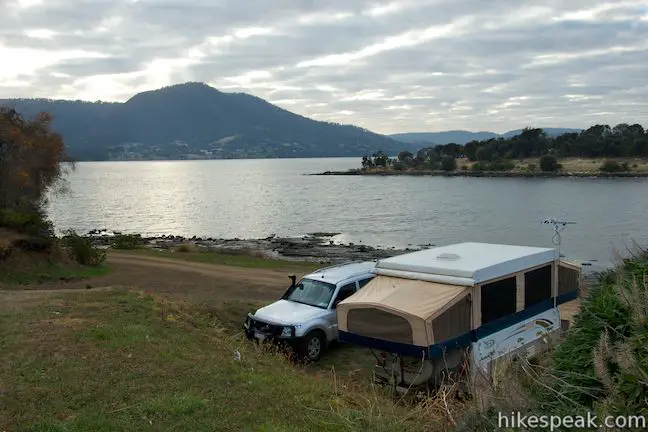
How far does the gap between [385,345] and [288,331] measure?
2.92m

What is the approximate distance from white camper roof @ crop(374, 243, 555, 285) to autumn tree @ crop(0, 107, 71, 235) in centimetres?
2235

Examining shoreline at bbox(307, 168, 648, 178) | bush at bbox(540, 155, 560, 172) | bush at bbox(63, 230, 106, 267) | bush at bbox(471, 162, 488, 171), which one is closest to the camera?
bush at bbox(63, 230, 106, 267)

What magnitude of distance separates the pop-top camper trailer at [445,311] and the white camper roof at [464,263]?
17 mm

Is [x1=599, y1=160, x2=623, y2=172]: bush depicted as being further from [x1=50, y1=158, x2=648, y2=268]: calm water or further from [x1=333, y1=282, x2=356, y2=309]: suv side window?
[x1=333, y1=282, x2=356, y2=309]: suv side window

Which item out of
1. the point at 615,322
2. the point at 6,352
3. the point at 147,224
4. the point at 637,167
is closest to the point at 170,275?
the point at 6,352

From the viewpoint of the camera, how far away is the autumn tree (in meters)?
28.0

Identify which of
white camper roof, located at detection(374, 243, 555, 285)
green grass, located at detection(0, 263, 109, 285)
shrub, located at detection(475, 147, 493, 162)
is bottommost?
green grass, located at detection(0, 263, 109, 285)

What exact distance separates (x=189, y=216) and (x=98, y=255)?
4655 centimetres

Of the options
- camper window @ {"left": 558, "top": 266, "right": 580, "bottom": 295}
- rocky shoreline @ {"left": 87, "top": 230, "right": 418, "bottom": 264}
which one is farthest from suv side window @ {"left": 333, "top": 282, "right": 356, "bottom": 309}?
rocky shoreline @ {"left": 87, "top": 230, "right": 418, "bottom": 264}

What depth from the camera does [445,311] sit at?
9.02 meters

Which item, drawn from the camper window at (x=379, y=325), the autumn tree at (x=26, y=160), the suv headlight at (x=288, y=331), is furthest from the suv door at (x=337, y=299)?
the autumn tree at (x=26, y=160)

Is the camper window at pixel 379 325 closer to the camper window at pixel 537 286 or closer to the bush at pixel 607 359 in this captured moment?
the bush at pixel 607 359

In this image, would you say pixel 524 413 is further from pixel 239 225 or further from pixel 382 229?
pixel 239 225

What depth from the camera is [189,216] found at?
236 feet
